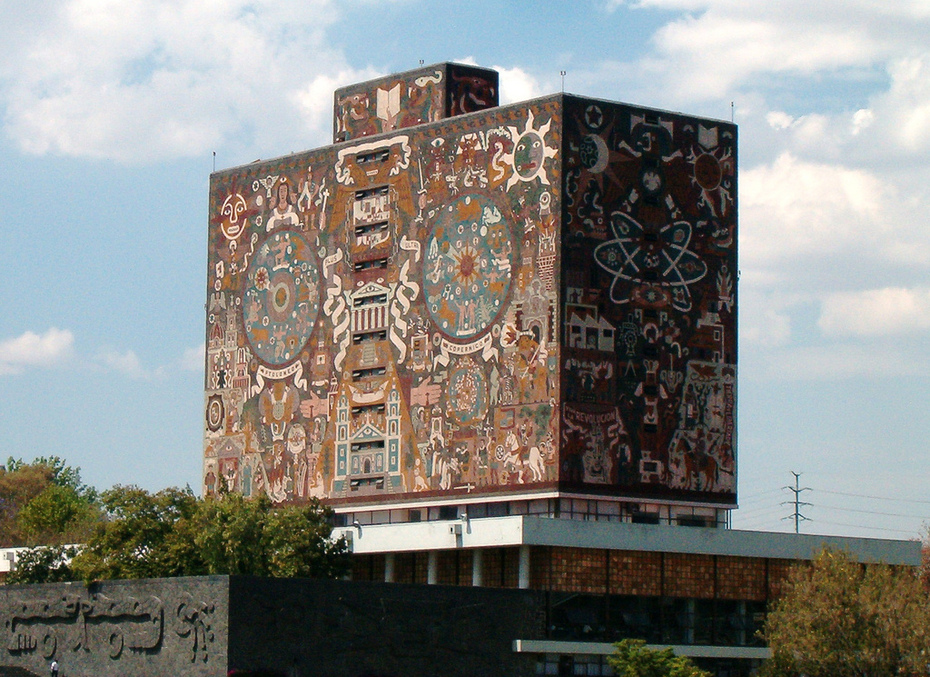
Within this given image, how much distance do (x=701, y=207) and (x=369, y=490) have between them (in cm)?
1704

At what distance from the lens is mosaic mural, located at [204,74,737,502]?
72.1 metres

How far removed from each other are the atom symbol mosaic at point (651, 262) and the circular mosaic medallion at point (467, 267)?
3.77 metres

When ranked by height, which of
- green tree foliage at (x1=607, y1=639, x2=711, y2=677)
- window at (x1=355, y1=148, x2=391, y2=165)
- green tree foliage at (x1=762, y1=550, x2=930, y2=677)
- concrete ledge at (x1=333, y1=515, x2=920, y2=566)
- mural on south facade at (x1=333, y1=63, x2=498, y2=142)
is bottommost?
green tree foliage at (x1=607, y1=639, x2=711, y2=677)

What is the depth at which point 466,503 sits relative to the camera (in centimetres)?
7381

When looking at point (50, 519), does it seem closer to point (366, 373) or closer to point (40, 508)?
point (40, 508)

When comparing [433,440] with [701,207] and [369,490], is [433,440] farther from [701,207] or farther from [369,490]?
[701,207]

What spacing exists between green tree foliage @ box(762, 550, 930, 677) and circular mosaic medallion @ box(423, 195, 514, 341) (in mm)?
→ 15753

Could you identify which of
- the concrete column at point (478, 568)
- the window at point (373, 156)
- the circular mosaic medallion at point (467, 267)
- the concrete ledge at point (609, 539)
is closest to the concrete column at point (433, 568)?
the concrete ledge at point (609, 539)

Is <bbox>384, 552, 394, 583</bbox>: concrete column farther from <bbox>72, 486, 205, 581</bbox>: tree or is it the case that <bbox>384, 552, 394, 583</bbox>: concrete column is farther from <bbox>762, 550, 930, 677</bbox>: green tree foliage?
<bbox>762, 550, 930, 677</bbox>: green tree foliage

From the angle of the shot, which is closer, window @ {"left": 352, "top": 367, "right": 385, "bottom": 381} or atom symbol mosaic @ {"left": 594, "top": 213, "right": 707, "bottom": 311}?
atom symbol mosaic @ {"left": 594, "top": 213, "right": 707, "bottom": 311}

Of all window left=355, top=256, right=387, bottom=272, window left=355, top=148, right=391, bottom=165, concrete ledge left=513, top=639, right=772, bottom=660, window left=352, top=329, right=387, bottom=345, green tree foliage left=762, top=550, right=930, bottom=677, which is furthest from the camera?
window left=355, top=148, right=391, bottom=165

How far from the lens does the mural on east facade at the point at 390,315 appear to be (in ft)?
238

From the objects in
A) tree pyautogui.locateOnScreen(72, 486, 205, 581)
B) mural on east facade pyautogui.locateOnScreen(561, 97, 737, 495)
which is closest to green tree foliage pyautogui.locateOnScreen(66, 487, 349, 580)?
tree pyautogui.locateOnScreen(72, 486, 205, 581)

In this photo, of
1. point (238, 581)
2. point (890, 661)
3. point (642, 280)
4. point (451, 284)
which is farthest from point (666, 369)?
point (238, 581)
